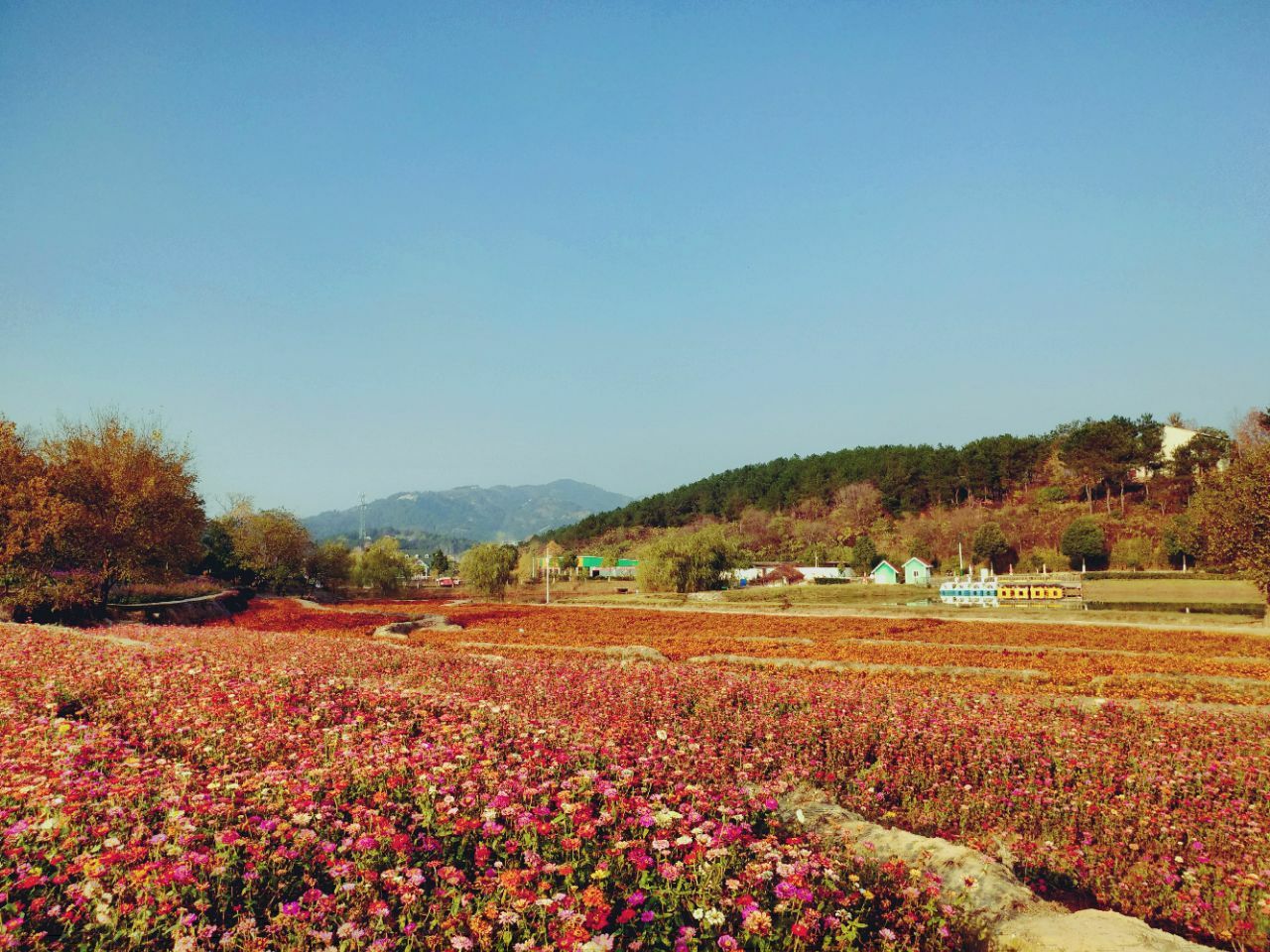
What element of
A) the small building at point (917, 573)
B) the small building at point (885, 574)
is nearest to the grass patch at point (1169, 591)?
the small building at point (917, 573)

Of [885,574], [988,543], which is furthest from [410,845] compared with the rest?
[988,543]

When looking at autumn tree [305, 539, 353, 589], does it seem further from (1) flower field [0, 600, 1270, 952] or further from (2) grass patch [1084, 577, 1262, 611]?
(2) grass patch [1084, 577, 1262, 611]

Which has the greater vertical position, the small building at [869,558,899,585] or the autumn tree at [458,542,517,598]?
the autumn tree at [458,542,517,598]

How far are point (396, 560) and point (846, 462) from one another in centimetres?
8819

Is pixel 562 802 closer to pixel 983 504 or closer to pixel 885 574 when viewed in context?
pixel 885 574

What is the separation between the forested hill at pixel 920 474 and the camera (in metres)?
89.1

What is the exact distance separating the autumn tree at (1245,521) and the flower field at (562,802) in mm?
21546

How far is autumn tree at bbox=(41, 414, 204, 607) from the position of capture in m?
A: 32.6

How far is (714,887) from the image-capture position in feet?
13.2

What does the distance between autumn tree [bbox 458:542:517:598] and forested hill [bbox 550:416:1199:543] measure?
71.5 m

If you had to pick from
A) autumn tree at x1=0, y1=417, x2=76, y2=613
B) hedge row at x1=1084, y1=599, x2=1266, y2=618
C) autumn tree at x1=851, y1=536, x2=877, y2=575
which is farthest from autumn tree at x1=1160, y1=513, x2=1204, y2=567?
autumn tree at x1=0, y1=417, x2=76, y2=613

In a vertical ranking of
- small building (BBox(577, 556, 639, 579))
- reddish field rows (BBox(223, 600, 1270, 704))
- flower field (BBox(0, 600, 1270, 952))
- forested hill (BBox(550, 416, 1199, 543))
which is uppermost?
forested hill (BBox(550, 416, 1199, 543))

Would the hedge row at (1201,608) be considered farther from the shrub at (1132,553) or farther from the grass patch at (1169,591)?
the shrub at (1132,553)

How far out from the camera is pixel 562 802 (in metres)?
4.93
